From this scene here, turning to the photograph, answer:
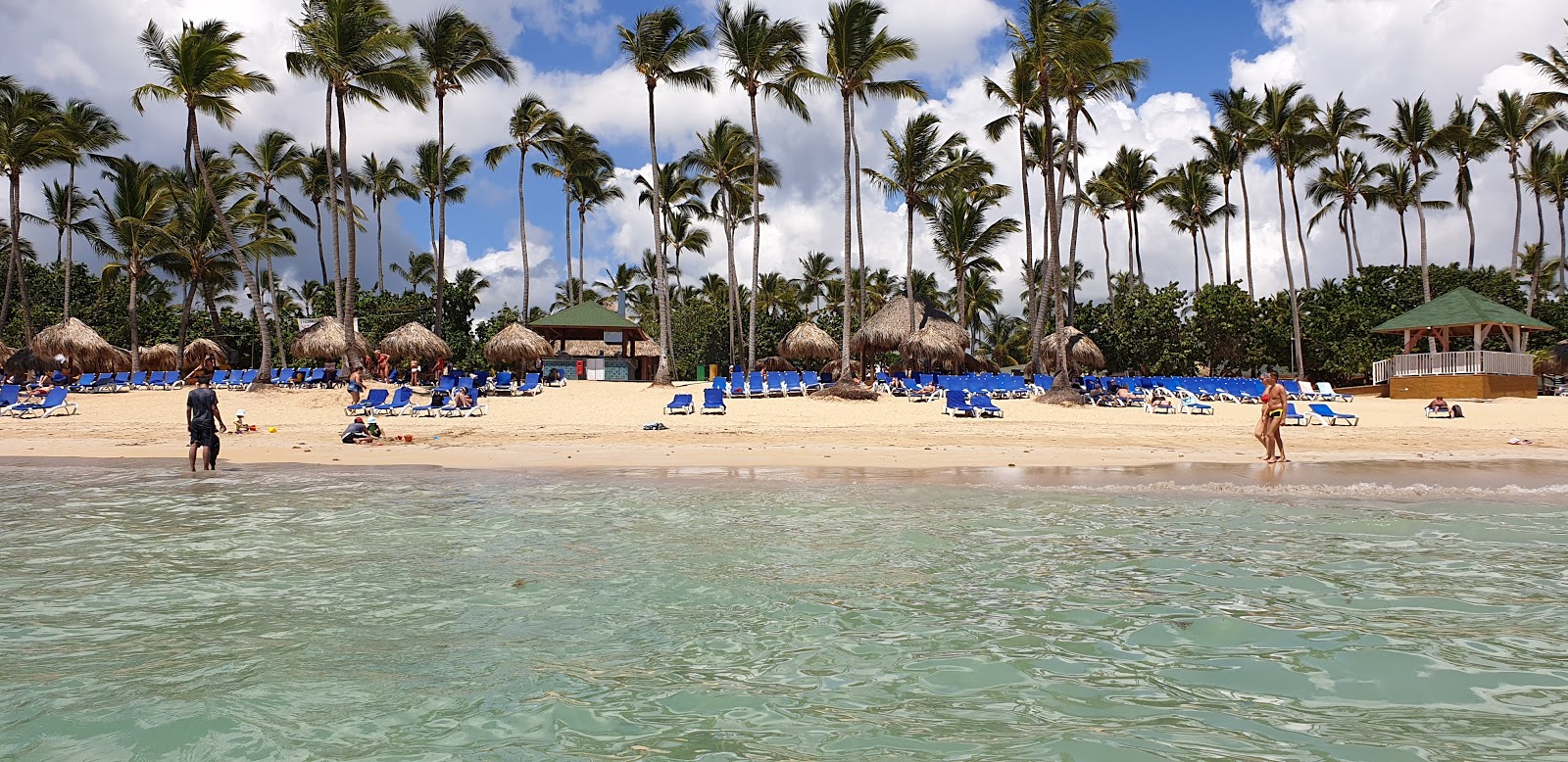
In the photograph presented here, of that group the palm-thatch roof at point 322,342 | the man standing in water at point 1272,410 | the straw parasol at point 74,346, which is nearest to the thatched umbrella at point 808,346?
the palm-thatch roof at point 322,342

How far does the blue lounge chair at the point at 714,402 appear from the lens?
20547 mm

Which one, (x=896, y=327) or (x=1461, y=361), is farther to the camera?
(x=896, y=327)

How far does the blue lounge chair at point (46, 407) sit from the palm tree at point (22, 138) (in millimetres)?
11320

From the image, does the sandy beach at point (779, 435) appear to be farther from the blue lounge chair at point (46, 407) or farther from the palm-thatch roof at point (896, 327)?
the palm-thatch roof at point (896, 327)

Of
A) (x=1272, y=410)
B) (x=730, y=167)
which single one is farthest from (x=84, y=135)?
(x=1272, y=410)

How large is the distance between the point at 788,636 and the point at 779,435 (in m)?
12.9

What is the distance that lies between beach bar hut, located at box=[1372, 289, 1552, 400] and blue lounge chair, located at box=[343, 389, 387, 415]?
28.2 metres

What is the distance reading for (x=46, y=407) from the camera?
2080 cm

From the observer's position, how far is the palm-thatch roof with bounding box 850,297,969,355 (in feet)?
106

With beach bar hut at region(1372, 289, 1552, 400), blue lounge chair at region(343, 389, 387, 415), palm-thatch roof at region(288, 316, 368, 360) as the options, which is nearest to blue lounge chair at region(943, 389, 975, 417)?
blue lounge chair at region(343, 389, 387, 415)

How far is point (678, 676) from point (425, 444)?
13298mm

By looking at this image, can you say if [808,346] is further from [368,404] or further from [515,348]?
[368,404]

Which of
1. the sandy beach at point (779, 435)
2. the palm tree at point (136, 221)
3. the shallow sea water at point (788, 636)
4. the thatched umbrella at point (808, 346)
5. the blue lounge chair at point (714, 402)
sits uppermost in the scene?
the palm tree at point (136, 221)

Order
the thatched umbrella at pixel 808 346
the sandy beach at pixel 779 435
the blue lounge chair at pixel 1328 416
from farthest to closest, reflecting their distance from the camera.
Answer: the thatched umbrella at pixel 808 346, the blue lounge chair at pixel 1328 416, the sandy beach at pixel 779 435
